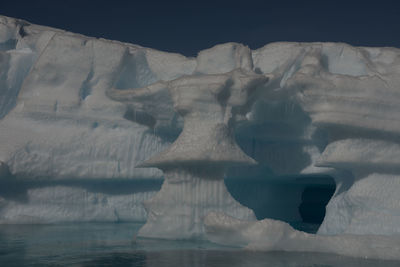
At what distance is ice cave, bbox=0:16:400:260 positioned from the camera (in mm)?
9930

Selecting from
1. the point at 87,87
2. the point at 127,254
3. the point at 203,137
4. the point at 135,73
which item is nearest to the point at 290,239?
the point at 127,254

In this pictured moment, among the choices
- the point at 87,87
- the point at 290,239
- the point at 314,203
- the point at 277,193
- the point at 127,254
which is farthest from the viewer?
the point at 314,203

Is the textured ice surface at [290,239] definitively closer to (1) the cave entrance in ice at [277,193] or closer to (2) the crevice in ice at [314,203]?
(1) the cave entrance in ice at [277,193]

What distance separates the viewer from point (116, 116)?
12594mm

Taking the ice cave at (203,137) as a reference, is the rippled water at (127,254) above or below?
below

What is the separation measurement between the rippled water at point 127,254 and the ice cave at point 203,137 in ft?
1.91

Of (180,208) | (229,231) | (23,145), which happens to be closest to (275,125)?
(180,208)

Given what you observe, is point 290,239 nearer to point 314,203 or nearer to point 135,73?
point 135,73

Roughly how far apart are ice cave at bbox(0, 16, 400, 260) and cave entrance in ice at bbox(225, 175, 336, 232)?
0.15ft

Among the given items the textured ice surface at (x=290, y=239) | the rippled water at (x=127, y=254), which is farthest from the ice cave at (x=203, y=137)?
the rippled water at (x=127, y=254)

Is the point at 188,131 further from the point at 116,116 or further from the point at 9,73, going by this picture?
the point at 9,73

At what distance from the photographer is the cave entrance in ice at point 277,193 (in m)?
13.4

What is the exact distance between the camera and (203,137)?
1009 cm

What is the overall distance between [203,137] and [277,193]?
5.10m
